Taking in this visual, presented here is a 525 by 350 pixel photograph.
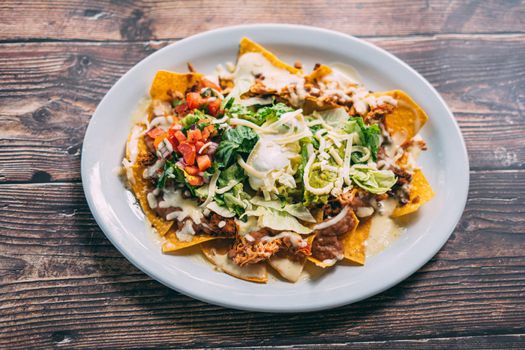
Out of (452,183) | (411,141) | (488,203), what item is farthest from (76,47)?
(488,203)

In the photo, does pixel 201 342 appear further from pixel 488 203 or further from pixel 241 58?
pixel 488 203

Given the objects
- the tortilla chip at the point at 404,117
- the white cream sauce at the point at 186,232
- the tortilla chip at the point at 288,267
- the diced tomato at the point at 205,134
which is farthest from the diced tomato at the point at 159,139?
the tortilla chip at the point at 404,117

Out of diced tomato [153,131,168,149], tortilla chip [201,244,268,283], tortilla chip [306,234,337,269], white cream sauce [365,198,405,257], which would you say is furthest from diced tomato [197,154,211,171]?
white cream sauce [365,198,405,257]

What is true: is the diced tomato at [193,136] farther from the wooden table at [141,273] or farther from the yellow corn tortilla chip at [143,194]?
the wooden table at [141,273]

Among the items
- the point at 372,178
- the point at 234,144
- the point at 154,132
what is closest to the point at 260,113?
the point at 234,144

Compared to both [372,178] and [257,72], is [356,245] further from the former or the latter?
[257,72]

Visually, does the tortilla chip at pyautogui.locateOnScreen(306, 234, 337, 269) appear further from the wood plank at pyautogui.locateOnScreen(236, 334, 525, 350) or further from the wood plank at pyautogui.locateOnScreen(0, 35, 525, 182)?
the wood plank at pyautogui.locateOnScreen(0, 35, 525, 182)

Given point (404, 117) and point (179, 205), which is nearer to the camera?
point (179, 205)
